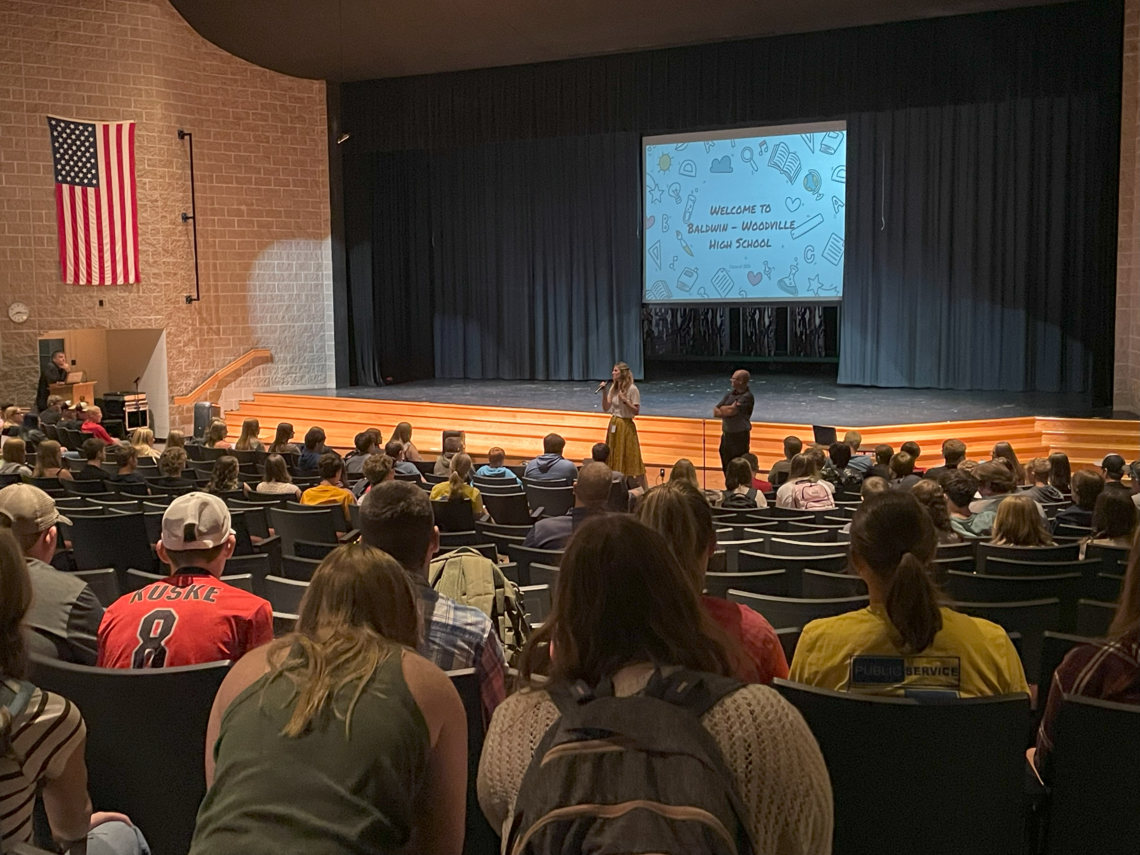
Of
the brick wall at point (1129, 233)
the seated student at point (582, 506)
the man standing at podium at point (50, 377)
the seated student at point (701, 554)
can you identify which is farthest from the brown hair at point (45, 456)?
the brick wall at point (1129, 233)

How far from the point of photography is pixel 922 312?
17547 mm

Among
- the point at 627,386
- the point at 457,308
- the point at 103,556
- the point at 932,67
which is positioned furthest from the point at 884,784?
the point at 457,308

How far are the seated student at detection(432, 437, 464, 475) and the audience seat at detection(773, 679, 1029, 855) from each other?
697 cm

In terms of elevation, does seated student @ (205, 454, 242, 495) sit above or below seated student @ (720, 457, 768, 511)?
above

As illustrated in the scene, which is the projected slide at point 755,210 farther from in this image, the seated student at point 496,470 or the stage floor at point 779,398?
the seated student at point 496,470

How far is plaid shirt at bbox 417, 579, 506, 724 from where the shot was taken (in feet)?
9.03

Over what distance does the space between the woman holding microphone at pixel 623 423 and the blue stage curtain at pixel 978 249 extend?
7739mm

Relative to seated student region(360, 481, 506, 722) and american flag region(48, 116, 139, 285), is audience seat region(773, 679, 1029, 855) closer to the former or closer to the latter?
seated student region(360, 481, 506, 722)

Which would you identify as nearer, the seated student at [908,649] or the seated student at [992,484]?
the seated student at [908,649]

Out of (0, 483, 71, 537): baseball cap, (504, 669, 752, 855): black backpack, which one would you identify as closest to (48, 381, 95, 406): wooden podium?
(0, 483, 71, 537): baseball cap

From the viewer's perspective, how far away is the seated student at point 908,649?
263 cm

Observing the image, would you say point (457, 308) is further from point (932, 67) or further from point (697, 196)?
point (932, 67)

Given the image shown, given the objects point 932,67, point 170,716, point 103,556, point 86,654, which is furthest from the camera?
point 932,67

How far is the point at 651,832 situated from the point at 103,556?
4.83 meters
